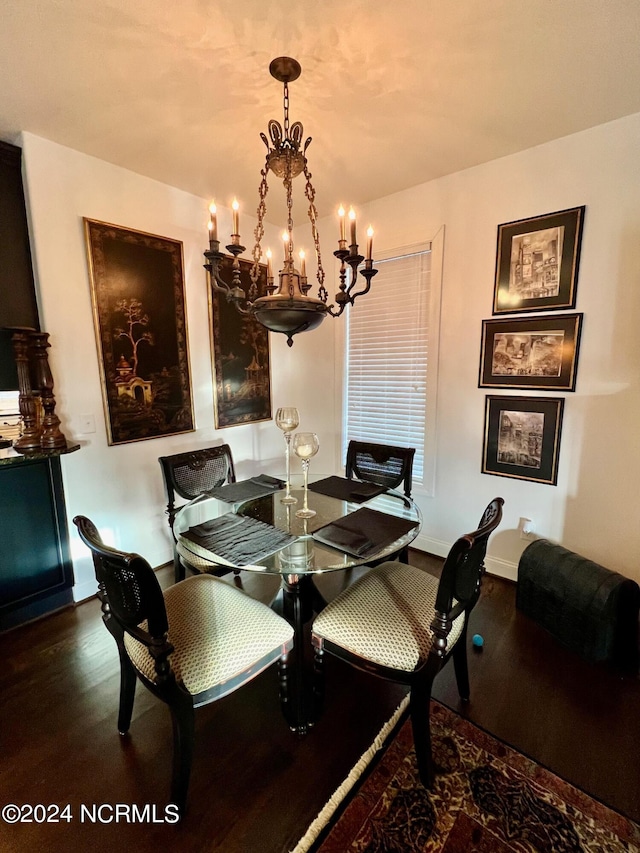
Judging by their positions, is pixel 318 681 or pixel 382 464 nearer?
pixel 318 681

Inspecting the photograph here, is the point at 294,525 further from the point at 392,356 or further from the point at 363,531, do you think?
the point at 392,356

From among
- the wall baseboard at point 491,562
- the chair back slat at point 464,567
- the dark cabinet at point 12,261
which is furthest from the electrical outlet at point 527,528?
the dark cabinet at point 12,261

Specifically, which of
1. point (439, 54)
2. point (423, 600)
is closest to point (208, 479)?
point (423, 600)

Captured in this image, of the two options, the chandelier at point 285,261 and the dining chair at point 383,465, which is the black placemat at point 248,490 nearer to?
the dining chair at point 383,465

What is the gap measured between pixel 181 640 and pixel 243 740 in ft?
1.82

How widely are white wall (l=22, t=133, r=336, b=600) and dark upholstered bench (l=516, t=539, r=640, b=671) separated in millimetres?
2423

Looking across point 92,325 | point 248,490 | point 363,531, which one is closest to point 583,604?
point 363,531

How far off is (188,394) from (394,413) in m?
1.64

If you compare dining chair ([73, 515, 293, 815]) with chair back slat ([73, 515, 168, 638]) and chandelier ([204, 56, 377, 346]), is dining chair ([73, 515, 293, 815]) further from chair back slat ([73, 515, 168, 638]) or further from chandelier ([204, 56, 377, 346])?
chandelier ([204, 56, 377, 346])

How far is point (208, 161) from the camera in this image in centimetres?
228

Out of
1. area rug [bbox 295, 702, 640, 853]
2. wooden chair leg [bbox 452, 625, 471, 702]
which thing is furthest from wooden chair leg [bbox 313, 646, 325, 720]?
wooden chair leg [bbox 452, 625, 471, 702]

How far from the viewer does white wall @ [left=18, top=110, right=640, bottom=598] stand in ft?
6.68

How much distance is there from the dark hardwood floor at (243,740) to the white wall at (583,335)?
2.51 feet

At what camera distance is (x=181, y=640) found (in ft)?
4.41
